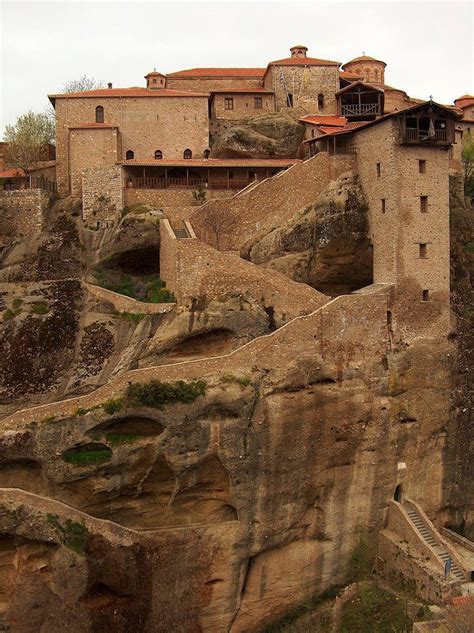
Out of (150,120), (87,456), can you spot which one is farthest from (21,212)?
(87,456)

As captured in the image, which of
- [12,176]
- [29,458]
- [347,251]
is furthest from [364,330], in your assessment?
[12,176]

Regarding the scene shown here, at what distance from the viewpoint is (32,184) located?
141ft

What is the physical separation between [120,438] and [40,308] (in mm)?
8012

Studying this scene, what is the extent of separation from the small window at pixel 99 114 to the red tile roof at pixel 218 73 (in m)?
6.77

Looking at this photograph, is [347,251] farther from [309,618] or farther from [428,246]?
[309,618]

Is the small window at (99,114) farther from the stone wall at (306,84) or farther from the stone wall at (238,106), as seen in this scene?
the stone wall at (306,84)

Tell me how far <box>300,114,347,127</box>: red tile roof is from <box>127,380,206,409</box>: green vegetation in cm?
1857

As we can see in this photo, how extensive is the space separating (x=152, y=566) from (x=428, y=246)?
17.9 metres

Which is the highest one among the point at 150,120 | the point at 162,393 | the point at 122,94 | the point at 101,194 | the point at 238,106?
the point at 122,94

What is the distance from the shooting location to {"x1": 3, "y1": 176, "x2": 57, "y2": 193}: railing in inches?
1667

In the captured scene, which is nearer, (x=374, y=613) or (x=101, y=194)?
(x=374, y=613)

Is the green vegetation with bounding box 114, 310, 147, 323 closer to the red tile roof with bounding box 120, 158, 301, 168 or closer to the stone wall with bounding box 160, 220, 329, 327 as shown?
the stone wall with bounding box 160, 220, 329, 327

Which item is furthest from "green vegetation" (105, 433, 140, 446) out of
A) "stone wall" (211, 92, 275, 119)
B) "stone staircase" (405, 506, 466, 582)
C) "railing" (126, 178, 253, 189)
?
"stone wall" (211, 92, 275, 119)

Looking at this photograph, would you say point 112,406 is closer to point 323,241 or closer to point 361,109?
point 323,241
